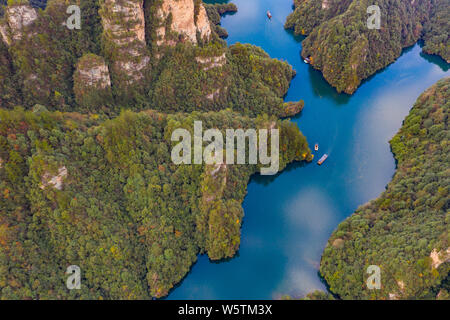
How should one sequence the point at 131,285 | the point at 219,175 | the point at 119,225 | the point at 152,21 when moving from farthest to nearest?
the point at 152,21 → the point at 219,175 → the point at 119,225 → the point at 131,285

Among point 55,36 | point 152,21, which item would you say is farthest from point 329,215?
point 55,36

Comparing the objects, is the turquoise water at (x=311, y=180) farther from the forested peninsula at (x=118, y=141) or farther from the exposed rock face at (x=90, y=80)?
the exposed rock face at (x=90, y=80)

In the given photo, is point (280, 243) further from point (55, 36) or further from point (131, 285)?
point (55, 36)

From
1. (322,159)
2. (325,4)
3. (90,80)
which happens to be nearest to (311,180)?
(322,159)

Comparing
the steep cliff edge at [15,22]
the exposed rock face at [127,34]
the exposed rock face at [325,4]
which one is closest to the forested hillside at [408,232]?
the exposed rock face at [325,4]

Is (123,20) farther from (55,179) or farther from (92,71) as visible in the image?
(55,179)

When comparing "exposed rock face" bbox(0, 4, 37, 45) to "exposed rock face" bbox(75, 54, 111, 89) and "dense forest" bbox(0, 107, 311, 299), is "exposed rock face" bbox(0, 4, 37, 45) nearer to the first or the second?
"exposed rock face" bbox(75, 54, 111, 89)
